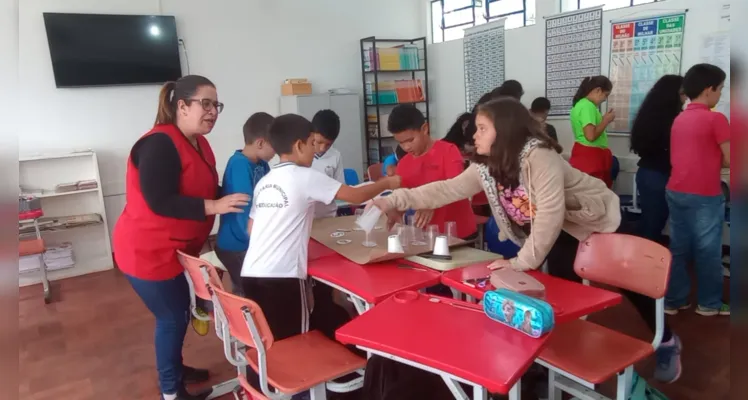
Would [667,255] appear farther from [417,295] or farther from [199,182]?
[199,182]

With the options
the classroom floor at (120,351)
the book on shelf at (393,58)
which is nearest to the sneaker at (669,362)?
the classroom floor at (120,351)

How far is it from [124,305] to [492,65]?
456 centimetres

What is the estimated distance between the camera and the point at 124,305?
13.3 ft

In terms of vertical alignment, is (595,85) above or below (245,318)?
above

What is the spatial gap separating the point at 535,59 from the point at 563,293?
173 inches

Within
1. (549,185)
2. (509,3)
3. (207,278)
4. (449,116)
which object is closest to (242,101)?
(449,116)

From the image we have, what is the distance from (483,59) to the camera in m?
6.21

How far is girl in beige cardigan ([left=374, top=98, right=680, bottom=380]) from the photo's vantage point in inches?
74.0

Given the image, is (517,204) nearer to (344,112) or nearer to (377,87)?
(344,112)

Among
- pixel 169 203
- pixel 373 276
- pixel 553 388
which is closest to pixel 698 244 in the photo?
pixel 553 388

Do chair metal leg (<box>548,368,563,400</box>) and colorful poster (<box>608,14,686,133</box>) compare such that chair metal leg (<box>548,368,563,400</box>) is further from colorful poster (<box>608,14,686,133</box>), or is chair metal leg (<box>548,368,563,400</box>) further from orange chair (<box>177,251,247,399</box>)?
colorful poster (<box>608,14,686,133</box>)

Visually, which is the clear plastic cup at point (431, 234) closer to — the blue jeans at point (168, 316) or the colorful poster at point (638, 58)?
the blue jeans at point (168, 316)

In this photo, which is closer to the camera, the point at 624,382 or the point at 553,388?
the point at 624,382

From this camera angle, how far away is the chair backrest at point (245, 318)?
161 cm
